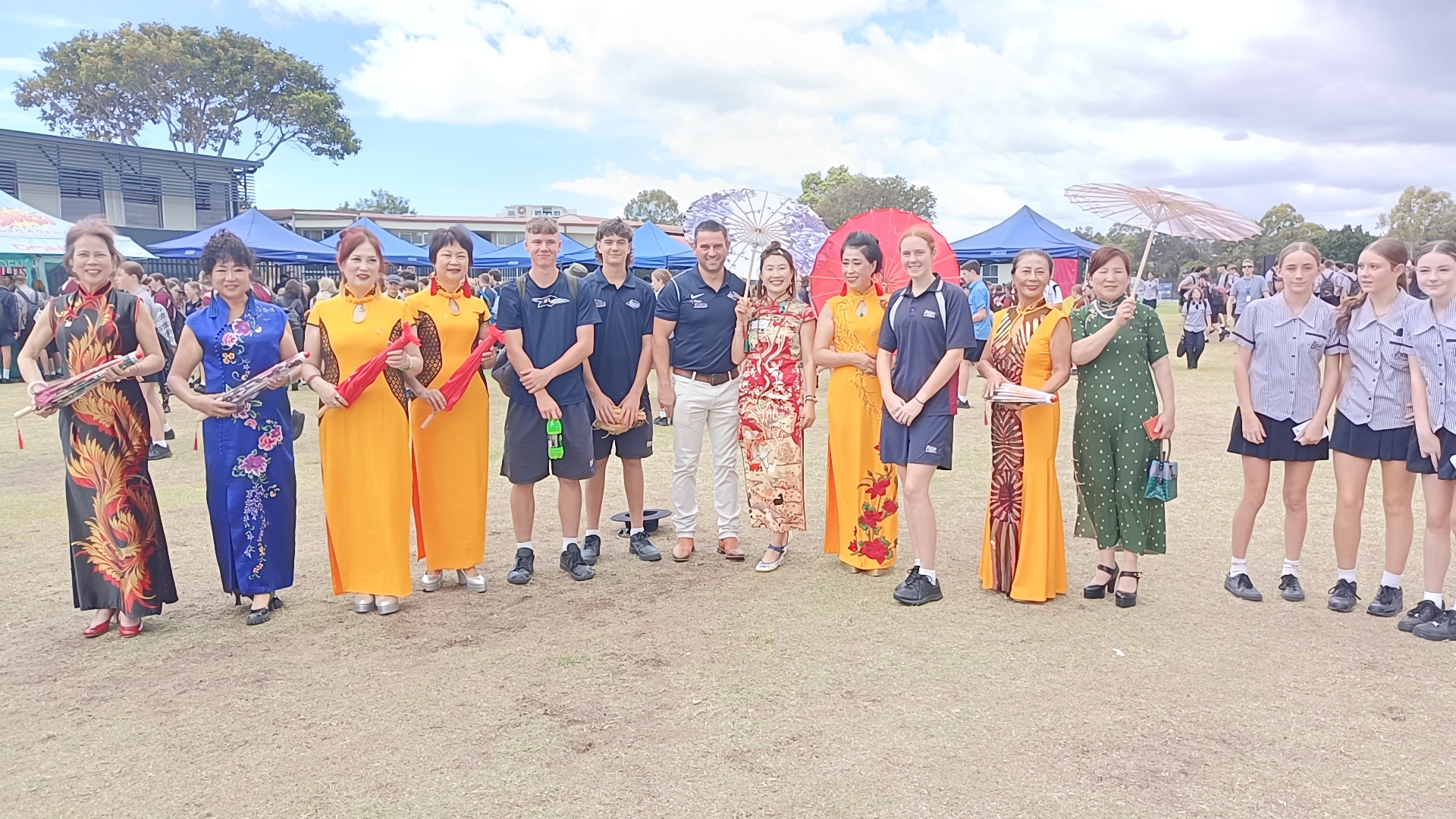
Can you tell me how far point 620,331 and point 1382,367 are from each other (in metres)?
3.74

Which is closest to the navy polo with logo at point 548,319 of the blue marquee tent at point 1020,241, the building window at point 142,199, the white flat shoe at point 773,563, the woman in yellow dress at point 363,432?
the woman in yellow dress at point 363,432

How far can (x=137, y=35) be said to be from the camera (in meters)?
37.2

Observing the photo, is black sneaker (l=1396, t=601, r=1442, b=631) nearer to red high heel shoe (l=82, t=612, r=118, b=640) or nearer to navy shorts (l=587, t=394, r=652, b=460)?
navy shorts (l=587, t=394, r=652, b=460)

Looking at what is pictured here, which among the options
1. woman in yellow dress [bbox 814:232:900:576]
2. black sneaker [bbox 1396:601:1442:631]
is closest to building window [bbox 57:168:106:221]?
woman in yellow dress [bbox 814:232:900:576]

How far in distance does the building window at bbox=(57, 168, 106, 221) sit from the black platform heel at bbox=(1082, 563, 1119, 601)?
118 ft

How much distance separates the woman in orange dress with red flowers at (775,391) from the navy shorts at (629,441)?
57cm

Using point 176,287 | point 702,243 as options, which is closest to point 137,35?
point 176,287

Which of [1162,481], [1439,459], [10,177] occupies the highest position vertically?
[10,177]

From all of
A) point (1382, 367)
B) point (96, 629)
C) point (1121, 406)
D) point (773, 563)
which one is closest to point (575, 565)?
point (773, 563)

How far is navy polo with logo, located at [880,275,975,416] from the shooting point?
477cm

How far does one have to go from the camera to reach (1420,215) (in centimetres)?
5559

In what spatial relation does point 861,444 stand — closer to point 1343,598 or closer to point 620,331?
point 620,331

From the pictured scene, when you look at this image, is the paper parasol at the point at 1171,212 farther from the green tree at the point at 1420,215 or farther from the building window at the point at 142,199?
the green tree at the point at 1420,215

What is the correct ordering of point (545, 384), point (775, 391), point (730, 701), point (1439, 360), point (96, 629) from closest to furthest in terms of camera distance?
point (730, 701) → point (1439, 360) → point (96, 629) → point (545, 384) → point (775, 391)
